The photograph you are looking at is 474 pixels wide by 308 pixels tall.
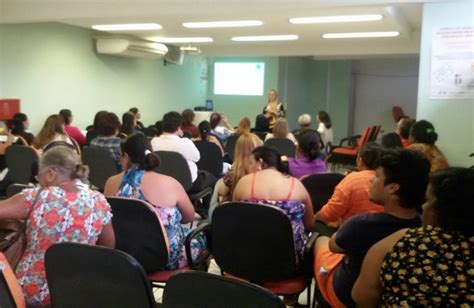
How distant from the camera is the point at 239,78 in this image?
11445 millimetres

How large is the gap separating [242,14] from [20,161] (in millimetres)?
3124

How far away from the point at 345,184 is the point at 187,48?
7.42 meters

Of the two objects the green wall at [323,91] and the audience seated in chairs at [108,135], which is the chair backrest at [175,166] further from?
the green wall at [323,91]

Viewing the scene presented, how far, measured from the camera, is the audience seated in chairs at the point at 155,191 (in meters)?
2.58

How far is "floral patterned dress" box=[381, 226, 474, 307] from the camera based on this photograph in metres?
1.38

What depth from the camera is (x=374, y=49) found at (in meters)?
8.30

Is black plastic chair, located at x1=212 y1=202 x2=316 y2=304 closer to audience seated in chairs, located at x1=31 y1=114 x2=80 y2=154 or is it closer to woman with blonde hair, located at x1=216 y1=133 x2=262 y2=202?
woman with blonde hair, located at x1=216 y1=133 x2=262 y2=202

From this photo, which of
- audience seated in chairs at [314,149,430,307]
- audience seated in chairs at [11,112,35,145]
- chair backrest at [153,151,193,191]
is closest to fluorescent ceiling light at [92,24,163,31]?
audience seated in chairs at [11,112,35,145]

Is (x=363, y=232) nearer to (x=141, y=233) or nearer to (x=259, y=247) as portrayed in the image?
(x=259, y=247)

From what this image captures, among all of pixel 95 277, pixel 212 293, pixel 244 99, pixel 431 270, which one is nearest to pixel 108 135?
pixel 95 277

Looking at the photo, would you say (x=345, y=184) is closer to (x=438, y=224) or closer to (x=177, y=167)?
(x=438, y=224)

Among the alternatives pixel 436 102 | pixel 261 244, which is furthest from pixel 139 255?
pixel 436 102

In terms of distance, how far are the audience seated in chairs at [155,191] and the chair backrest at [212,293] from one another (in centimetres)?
118

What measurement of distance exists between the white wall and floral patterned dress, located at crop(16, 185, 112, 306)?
11.9 metres
